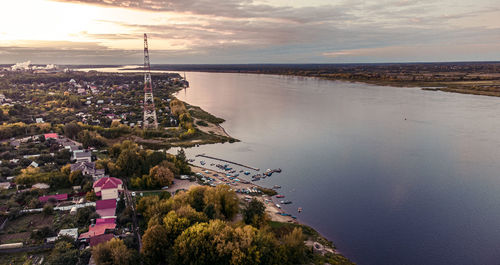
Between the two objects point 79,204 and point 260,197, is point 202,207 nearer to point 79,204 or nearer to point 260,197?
point 260,197

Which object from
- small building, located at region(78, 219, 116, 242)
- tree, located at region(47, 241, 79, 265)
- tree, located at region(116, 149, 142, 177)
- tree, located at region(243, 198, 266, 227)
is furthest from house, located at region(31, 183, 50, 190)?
tree, located at region(243, 198, 266, 227)

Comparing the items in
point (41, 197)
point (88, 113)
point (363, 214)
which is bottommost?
point (363, 214)

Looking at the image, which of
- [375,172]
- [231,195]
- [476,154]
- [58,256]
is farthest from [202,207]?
[476,154]

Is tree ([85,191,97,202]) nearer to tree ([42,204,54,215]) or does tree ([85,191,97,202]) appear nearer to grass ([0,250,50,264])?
tree ([42,204,54,215])

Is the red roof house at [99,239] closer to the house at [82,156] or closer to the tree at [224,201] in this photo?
the tree at [224,201]

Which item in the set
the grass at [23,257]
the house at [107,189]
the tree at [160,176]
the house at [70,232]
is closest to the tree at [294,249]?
the house at [70,232]

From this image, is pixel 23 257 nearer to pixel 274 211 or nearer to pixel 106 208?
pixel 106 208
